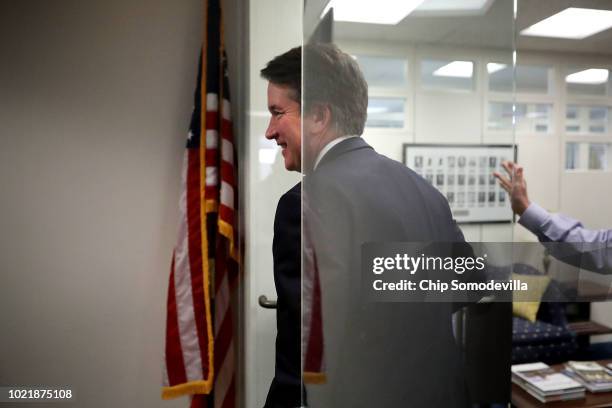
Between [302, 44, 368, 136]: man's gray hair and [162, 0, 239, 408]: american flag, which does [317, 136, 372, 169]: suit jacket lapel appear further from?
[162, 0, 239, 408]: american flag

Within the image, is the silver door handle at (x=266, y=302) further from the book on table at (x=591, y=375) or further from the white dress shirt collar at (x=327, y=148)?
the book on table at (x=591, y=375)

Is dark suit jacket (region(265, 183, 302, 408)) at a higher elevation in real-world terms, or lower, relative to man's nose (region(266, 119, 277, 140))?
lower

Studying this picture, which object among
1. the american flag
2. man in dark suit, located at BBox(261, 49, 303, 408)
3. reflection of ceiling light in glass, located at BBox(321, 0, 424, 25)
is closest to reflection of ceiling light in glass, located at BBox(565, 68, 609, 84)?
reflection of ceiling light in glass, located at BBox(321, 0, 424, 25)

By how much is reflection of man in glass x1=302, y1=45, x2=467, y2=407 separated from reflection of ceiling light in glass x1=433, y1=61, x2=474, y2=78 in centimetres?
12

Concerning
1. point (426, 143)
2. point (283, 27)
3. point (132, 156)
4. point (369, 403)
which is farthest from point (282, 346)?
point (132, 156)

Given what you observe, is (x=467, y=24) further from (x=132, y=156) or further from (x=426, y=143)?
(x=132, y=156)

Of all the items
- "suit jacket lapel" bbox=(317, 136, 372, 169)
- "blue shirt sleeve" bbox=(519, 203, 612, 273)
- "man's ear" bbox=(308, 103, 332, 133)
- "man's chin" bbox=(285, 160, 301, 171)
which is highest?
"man's ear" bbox=(308, 103, 332, 133)

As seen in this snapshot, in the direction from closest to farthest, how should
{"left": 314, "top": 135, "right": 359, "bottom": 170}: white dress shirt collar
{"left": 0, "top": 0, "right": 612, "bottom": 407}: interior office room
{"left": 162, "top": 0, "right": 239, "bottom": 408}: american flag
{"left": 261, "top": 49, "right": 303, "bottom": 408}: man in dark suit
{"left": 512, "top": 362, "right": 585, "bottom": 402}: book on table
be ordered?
{"left": 512, "top": 362, "right": 585, "bottom": 402}: book on table → {"left": 314, "top": 135, "right": 359, "bottom": 170}: white dress shirt collar → {"left": 261, "top": 49, "right": 303, "bottom": 408}: man in dark suit → {"left": 0, "top": 0, "right": 612, "bottom": 407}: interior office room → {"left": 162, "top": 0, "right": 239, "bottom": 408}: american flag

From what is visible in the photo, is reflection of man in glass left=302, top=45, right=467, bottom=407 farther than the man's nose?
No

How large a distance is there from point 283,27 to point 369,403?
31.5 inches

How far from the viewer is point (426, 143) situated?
596 millimetres

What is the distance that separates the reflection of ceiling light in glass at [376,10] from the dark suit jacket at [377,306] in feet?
0.63

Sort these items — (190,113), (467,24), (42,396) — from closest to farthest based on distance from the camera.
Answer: (467,24), (42,396), (190,113)

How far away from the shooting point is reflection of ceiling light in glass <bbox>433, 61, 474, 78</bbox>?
0.58 metres
